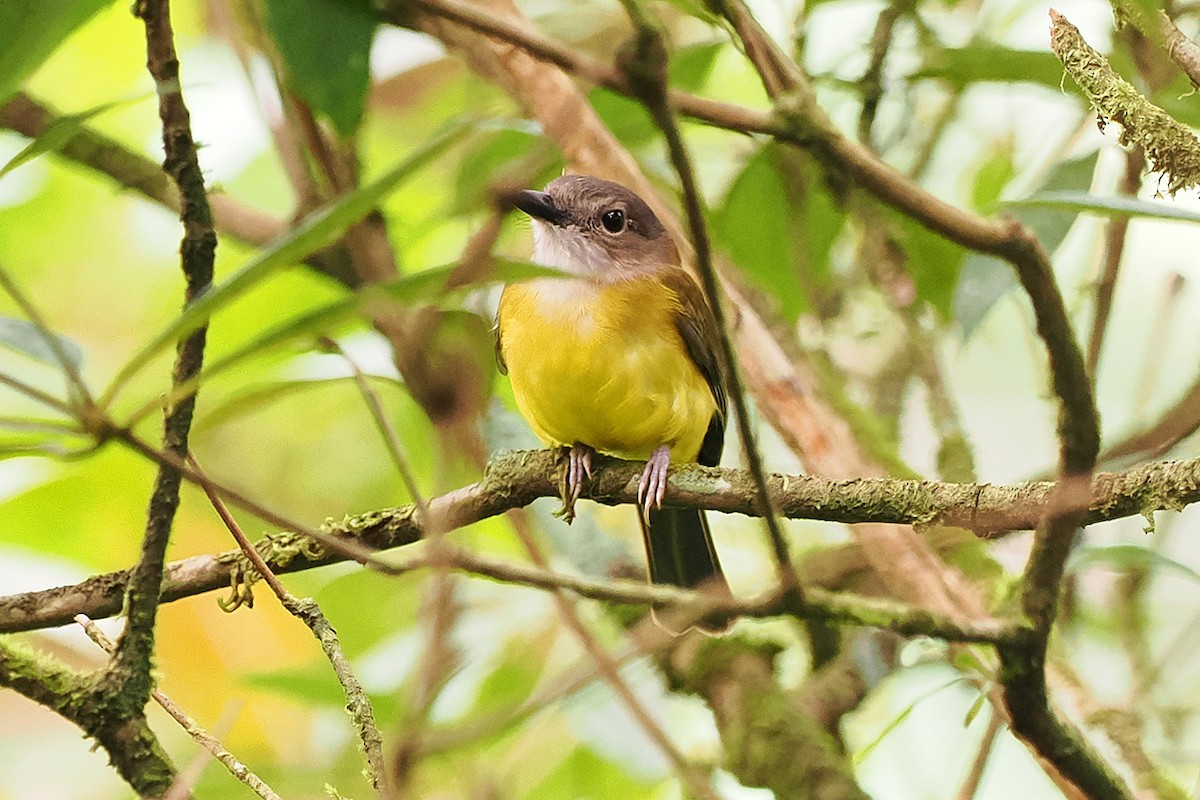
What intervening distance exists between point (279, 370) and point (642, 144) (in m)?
0.92

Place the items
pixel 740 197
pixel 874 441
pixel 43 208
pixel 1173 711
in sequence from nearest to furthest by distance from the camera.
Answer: pixel 740 197, pixel 874 441, pixel 43 208, pixel 1173 711

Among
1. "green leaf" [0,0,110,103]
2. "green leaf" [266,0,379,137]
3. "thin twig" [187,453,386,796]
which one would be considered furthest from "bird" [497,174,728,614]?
"green leaf" [0,0,110,103]

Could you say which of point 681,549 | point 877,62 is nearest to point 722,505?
point 877,62

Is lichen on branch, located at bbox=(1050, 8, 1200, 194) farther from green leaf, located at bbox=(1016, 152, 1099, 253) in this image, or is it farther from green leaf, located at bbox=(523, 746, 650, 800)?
green leaf, located at bbox=(523, 746, 650, 800)

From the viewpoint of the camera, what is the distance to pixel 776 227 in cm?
236

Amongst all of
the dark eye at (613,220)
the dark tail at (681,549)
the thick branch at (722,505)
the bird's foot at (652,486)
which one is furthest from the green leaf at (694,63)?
the dark tail at (681,549)

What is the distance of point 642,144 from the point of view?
2.78 m

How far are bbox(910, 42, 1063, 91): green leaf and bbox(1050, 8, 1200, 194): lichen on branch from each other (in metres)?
0.56

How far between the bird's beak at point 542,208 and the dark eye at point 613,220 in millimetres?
138

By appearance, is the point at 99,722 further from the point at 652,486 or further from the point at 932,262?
the point at 932,262

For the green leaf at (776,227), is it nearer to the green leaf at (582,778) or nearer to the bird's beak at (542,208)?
the bird's beak at (542,208)

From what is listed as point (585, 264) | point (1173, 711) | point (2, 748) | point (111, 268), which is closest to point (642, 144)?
point (585, 264)

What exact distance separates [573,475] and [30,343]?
952 millimetres

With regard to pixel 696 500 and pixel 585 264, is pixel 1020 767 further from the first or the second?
pixel 696 500
